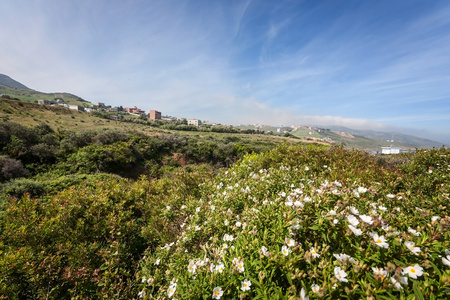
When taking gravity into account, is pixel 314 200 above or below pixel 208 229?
above

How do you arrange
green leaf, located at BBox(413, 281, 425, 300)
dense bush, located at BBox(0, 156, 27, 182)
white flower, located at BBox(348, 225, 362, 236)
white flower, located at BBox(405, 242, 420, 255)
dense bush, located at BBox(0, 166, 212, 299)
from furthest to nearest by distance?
dense bush, located at BBox(0, 156, 27, 182) < dense bush, located at BBox(0, 166, 212, 299) < white flower, located at BBox(348, 225, 362, 236) < white flower, located at BBox(405, 242, 420, 255) < green leaf, located at BBox(413, 281, 425, 300)

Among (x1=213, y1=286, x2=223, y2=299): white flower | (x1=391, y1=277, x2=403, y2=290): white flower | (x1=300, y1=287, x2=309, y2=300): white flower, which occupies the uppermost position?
(x1=391, y1=277, x2=403, y2=290): white flower

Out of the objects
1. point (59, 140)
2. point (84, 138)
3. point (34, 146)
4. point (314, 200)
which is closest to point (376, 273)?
point (314, 200)

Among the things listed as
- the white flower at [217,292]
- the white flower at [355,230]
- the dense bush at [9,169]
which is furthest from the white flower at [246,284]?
the dense bush at [9,169]

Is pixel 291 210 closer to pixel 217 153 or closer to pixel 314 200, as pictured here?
pixel 314 200

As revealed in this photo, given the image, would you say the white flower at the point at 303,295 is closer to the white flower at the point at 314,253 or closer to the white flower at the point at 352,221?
the white flower at the point at 314,253

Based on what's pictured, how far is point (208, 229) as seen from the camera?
9.43 ft

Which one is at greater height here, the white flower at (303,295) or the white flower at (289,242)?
the white flower at (289,242)

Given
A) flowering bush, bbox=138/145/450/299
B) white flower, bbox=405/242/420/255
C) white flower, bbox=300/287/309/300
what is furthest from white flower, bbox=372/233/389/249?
white flower, bbox=300/287/309/300

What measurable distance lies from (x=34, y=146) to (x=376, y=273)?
2018 centimetres

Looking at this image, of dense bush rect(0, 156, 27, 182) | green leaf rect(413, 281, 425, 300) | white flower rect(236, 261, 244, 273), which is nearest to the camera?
green leaf rect(413, 281, 425, 300)

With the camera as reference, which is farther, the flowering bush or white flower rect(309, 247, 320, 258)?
white flower rect(309, 247, 320, 258)

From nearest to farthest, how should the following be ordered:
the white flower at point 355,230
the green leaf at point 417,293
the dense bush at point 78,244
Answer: the green leaf at point 417,293, the white flower at point 355,230, the dense bush at point 78,244

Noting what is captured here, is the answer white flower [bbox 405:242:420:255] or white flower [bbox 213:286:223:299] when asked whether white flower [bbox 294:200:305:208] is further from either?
white flower [bbox 213:286:223:299]
